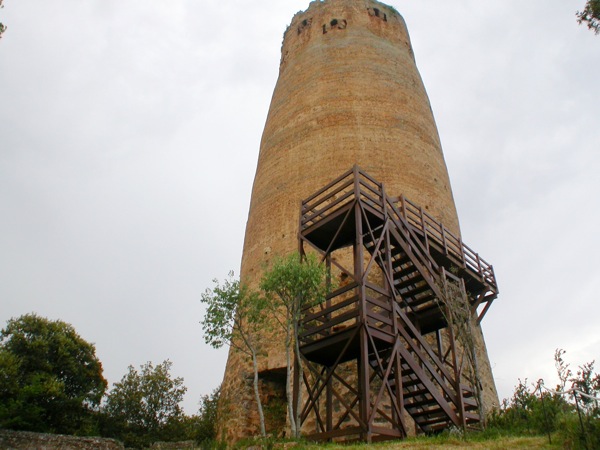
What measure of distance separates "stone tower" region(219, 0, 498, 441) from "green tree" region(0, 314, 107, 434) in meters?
9.43

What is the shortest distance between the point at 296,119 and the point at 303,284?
10372 millimetres

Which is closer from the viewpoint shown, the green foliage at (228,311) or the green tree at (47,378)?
the green foliage at (228,311)

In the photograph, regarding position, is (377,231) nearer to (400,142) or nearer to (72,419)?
(400,142)

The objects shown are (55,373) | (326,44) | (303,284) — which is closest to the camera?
(303,284)

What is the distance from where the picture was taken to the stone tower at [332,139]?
51.4ft

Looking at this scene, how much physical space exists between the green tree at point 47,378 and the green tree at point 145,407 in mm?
1040

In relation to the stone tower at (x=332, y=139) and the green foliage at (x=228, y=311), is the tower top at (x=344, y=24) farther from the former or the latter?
the green foliage at (x=228, y=311)

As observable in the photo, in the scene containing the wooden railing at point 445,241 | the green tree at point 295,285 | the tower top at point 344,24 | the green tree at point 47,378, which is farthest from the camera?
the tower top at point 344,24

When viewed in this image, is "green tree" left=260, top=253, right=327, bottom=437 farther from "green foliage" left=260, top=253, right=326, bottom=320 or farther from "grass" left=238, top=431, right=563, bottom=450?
"grass" left=238, top=431, right=563, bottom=450

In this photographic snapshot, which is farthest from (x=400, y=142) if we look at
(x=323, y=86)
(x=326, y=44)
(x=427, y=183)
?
(x=326, y=44)

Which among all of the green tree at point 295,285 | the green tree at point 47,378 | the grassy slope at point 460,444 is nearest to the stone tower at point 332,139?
the green tree at point 295,285

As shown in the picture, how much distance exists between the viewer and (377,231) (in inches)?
503

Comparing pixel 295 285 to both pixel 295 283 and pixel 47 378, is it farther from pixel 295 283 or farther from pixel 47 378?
pixel 47 378

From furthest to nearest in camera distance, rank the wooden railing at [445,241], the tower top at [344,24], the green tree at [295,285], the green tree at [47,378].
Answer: the tower top at [344,24] → the green tree at [47,378] → the wooden railing at [445,241] → the green tree at [295,285]
